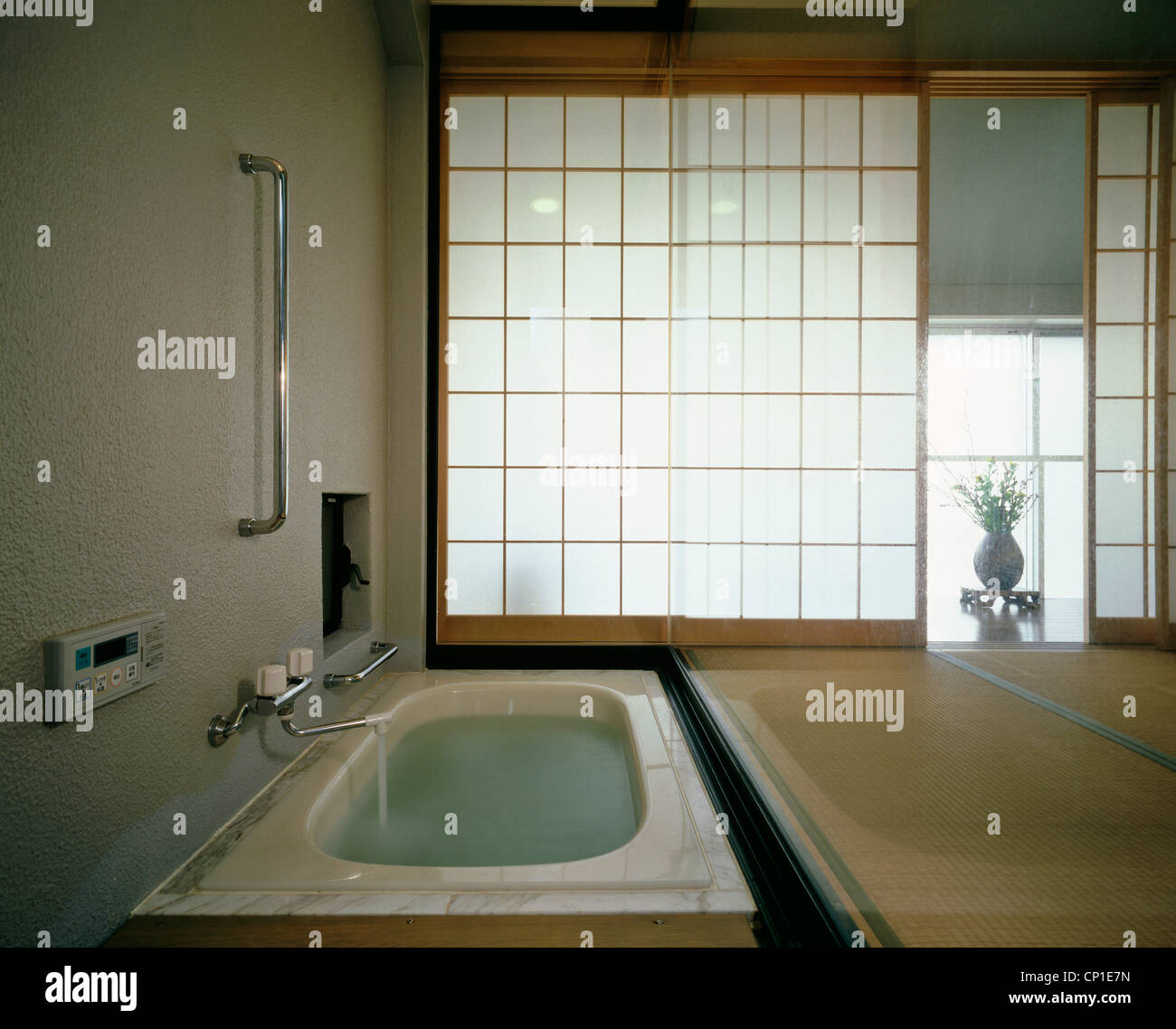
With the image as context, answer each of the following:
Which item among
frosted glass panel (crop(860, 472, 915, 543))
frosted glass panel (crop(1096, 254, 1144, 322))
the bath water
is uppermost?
frosted glass panel (crop(1096, 254, 1144, 322))

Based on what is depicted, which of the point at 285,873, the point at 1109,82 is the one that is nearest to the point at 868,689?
the point at 1109,82

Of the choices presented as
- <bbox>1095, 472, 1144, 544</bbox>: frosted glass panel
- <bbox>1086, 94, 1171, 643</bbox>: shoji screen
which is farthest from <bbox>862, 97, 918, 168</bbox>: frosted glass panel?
<bbox>1095, 472, 1144, 544</bbox>: frosted glass panel

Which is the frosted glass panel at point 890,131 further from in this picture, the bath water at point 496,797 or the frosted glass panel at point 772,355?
the bath water at point 496,797

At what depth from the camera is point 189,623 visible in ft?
→ 3.54

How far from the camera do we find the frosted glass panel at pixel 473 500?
8.46 ft

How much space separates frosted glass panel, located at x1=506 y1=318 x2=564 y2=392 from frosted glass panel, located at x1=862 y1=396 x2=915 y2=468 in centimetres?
176

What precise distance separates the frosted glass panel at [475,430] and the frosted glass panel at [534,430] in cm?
5

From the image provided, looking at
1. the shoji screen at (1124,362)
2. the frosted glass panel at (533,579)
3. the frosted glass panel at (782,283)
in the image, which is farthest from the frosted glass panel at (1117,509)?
the frosted glass panel at (533,579)

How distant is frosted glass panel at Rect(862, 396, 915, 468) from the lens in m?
0.80

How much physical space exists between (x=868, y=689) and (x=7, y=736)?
4.02 ft

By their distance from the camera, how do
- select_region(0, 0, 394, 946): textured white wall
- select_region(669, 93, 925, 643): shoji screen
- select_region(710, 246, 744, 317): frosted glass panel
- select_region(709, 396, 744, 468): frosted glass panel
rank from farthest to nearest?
select_region(709, 396, 744, 468): frosted glass panel → select_region(710, 246, 744, 317): frosted glass panel → select_region(669, 93, 925, 643): shoji screen → select_region(0, 0, 394, 946): textured white wall

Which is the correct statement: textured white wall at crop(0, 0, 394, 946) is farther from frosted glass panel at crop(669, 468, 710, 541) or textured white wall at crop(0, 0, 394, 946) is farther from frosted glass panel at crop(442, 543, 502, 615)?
frosted glass panel at crop(669, 468, 710, 541)
